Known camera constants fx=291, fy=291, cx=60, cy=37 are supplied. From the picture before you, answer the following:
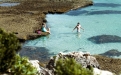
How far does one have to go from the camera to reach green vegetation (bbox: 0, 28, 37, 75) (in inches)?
582

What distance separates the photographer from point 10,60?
49.8ft

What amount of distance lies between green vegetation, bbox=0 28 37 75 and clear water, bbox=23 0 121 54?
48.6 ft

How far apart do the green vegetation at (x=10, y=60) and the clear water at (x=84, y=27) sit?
1481cm

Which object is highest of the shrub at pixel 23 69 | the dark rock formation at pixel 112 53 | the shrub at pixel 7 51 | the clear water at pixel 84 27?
the shrub at pixel 7 51

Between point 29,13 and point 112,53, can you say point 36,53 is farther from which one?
point 29,13

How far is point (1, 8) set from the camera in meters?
54.0

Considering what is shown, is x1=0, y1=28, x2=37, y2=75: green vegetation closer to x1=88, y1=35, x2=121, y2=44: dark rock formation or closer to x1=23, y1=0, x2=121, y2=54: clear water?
x1=23, y1=0, x2=121, y2=54: clear water

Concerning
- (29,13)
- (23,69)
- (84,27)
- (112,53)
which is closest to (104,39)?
(112,53)

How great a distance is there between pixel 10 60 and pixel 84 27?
26.4 metres

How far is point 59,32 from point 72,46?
265 inches

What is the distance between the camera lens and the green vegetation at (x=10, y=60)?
582 inches

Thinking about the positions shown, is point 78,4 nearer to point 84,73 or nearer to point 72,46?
point 72,46

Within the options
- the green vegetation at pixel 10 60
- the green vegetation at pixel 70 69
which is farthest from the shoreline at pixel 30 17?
the green vegetation at pixel 70 69

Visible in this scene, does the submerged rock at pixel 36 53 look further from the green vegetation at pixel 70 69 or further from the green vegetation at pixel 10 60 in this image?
the green vegetation at pixel 70 69
